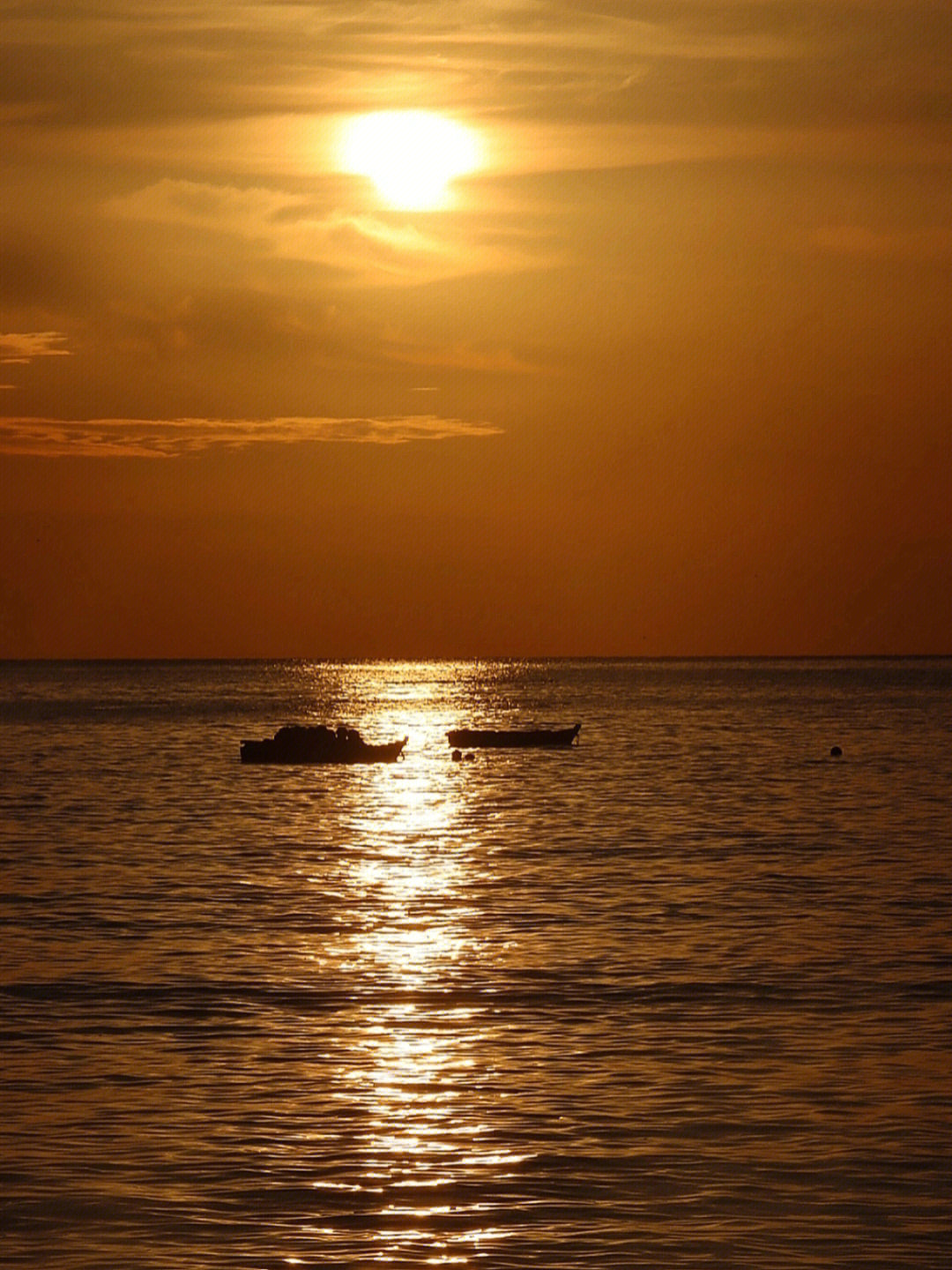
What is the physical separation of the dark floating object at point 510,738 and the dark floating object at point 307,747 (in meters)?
14.9

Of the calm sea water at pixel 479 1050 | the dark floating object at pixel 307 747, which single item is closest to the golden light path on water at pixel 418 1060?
the calm sea water at pixel 479 1050

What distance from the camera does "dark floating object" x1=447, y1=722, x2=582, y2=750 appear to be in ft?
394

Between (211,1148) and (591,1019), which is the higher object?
(591,1019)

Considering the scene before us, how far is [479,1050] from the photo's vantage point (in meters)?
25.3

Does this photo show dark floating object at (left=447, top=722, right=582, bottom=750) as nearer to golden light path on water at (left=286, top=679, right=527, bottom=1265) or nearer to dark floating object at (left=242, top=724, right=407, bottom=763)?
dark floating object at (left=242, top=724, right=407, bottom=763)

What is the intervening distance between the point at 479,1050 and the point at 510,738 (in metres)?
97.2

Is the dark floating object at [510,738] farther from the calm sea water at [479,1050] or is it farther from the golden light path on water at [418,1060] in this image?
the golden light path on water at [418,1060]

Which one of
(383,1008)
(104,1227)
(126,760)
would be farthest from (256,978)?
(126,760)

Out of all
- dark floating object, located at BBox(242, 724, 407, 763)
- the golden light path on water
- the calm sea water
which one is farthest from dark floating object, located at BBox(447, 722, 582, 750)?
the golden light path on water

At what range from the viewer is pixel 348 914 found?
130ft

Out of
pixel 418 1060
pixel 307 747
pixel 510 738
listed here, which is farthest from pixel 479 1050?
pixel 510 738

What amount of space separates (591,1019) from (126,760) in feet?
271

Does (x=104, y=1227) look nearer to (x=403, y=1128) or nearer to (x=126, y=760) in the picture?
(x=403, y=1128)

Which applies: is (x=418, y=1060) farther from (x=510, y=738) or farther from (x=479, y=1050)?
(x=510, y=738)
